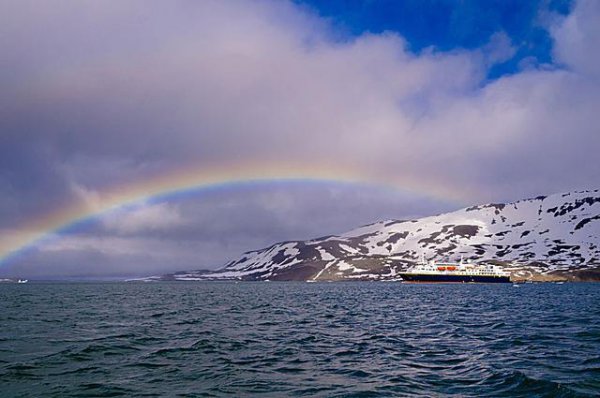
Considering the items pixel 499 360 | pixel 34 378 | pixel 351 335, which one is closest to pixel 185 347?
pixel 34 378

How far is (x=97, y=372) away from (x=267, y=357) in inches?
396

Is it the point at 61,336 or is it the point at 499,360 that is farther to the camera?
the point at 61,336

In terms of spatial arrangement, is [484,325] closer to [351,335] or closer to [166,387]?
[351,335]

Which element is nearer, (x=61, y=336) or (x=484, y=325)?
(x=61, y=336)

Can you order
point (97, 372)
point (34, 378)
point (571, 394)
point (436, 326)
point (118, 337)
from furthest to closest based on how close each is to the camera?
point (436, 326), point (118, 337), point (97, 372), point (34, 378), point (571, 394)

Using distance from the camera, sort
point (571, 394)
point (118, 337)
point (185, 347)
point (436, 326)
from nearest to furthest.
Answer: point (571, 394), point (185, 347), point (118, 337), point (436, 326)

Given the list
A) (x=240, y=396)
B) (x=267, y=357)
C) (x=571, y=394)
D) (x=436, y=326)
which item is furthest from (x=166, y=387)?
(x=436, y=326)

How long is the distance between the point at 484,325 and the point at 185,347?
31.0 m

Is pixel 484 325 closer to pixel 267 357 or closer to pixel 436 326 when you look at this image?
pixel 436 326

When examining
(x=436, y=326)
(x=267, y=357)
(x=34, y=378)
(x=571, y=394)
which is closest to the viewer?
(x=571, y=394)

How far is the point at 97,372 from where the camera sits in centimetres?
2656

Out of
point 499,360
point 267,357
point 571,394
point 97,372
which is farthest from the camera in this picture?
point 267,357

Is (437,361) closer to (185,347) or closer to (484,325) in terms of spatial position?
(185,347)

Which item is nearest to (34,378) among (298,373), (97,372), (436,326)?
(97,372)
